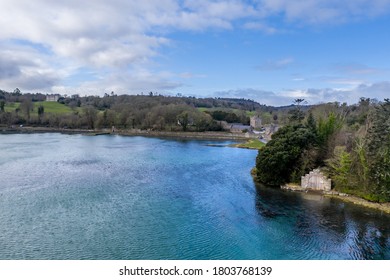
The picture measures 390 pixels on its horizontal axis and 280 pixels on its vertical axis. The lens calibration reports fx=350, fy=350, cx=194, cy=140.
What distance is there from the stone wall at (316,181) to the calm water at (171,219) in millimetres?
2081

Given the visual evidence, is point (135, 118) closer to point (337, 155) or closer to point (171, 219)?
point (337, 155)

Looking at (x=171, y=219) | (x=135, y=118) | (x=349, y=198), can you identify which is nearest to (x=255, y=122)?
(x=135, y=118)

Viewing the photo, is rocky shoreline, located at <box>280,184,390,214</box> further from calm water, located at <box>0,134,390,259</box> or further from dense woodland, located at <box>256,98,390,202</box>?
calm water, located at <box>0,134,390,259</box>

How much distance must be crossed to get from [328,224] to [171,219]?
9.69 meters

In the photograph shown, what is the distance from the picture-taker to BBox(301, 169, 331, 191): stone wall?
29.0 m

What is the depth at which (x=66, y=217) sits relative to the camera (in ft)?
72.6

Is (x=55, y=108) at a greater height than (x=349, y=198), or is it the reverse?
(x=55, y=108)

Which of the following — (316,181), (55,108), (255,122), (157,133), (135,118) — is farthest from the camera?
(55,108)

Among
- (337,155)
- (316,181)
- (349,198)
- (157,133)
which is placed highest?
(337,155)

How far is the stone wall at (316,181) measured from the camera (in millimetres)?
28953

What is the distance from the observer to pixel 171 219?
22.1 meters

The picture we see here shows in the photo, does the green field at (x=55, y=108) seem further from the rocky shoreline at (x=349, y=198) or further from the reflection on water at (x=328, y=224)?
the reflection on water at (x=328, y=224)

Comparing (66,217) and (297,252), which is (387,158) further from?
(66,217)

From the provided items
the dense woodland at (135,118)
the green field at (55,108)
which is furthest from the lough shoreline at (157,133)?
the green field at (55,108)
